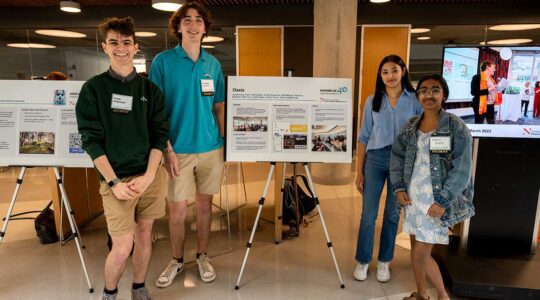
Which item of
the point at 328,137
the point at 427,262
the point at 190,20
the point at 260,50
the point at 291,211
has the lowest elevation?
the point at 291,211

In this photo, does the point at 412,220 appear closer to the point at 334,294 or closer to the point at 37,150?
the point at 334,294

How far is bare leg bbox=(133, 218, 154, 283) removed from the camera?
2137 millimetres

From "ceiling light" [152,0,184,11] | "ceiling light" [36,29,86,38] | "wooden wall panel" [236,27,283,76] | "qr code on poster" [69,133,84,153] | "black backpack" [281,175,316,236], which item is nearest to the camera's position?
"qr code on poster" [69,133,84,153]

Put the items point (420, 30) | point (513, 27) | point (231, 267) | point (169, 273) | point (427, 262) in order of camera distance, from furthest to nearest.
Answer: point (420, 30) < point (513, 27) < point (231, 267) < point (169, 273) < point (427, 262)

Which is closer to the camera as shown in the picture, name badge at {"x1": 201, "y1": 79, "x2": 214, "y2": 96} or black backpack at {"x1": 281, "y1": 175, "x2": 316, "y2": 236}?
name badge at {"x1": 201, "y1": 79, "x2": 214, "y2": 96}

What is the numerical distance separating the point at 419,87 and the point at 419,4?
530 cm

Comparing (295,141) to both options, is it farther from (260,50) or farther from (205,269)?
(260,50)

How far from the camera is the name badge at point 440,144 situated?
1903 millimetres

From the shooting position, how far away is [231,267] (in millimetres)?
2771

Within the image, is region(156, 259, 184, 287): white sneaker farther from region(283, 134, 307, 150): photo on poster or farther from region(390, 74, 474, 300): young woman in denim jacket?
region(390, 74, 474, 300): young woman in denim jacket

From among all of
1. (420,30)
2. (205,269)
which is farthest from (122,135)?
(420,30)

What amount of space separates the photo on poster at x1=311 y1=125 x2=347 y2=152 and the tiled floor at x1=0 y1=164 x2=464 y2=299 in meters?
0.95

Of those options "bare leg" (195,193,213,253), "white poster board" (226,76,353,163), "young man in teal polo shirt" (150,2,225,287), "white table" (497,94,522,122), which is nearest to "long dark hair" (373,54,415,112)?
"white poster board" (226,76,353,163)

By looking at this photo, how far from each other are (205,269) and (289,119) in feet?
4.06
